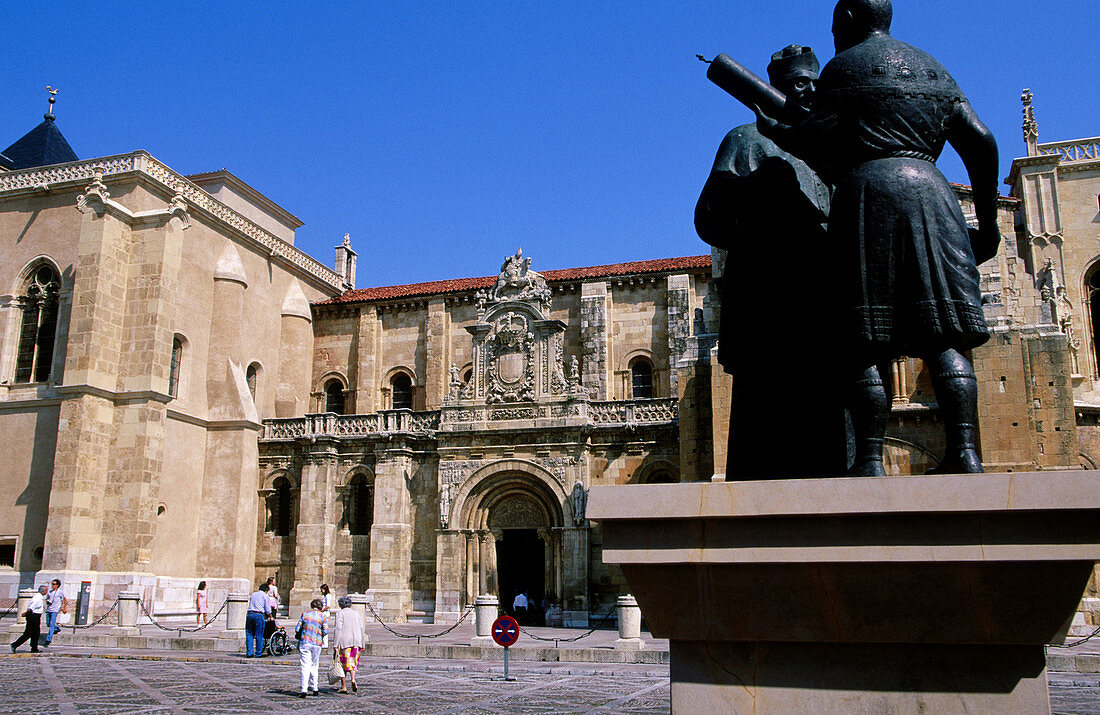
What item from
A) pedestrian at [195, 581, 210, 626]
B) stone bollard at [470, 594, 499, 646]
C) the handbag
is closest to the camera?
the handbag

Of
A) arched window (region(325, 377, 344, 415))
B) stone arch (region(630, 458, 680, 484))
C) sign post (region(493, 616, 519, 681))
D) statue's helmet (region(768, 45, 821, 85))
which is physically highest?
arched window (region(325, 377, 344, 415))

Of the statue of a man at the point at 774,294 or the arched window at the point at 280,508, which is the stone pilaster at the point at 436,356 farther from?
the statue of a man at the point at 774,294

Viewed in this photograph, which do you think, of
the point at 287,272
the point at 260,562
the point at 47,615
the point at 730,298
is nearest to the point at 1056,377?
the point at 730,298

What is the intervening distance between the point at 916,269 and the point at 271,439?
93.9 feet

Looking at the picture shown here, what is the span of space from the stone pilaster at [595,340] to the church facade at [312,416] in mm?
72

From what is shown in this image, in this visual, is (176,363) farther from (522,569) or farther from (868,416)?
(868,416)

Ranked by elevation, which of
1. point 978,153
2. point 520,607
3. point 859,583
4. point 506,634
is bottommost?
point 520,607

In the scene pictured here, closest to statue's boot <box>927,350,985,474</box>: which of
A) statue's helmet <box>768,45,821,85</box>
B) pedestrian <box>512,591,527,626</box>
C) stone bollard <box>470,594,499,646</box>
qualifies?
statue's helmet <box>768,45,821,85</box>

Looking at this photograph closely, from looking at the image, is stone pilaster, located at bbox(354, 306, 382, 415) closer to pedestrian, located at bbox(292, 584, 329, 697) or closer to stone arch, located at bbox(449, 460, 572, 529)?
stone arch, located at bbox(449, 460, 572, 529)

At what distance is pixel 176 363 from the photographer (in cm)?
2880

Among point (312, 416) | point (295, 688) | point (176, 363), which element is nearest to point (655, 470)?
point (312, 416)

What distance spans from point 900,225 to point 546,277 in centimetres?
2827

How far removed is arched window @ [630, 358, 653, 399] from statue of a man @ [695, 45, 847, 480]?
1005 inches

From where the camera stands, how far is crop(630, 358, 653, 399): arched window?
30.2 metres
